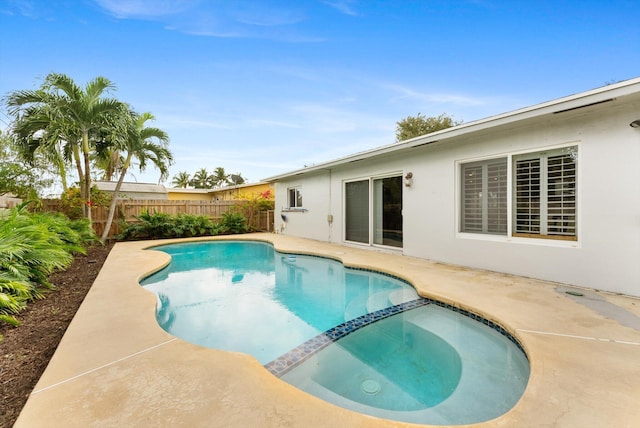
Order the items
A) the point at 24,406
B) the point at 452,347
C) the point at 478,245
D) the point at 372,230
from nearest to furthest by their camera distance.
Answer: the point at 24,406
the point at 452,347
the point at 478,245
the point at 372,230

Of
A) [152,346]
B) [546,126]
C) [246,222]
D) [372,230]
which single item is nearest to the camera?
[152,346]

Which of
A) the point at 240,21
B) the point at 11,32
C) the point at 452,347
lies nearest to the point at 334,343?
the point at 452,347

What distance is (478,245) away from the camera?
552cm

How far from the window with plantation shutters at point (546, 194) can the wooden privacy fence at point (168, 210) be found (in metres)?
10.7

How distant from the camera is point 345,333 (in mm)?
3160

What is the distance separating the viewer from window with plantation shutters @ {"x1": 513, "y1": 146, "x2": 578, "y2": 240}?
14.6ft

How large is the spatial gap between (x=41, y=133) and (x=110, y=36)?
11.8 feet

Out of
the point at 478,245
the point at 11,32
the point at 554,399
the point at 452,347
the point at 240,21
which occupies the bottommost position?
the point at 452,347

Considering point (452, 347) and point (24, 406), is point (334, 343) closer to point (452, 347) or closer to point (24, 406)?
point (452, 347)

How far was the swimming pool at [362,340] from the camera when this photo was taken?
2.15m

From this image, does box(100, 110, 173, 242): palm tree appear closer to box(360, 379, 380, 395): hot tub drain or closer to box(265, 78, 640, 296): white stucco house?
box(265, 78, 640, 296): white stucco house

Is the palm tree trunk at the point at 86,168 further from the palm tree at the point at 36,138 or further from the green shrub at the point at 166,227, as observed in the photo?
the green shrub at the point at 166,227

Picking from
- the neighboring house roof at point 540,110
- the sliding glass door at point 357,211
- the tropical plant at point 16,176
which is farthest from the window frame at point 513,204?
the tropical plant at point 16,176

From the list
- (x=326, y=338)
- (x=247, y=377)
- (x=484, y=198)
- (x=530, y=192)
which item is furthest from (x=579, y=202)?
(x=247, y=377)
